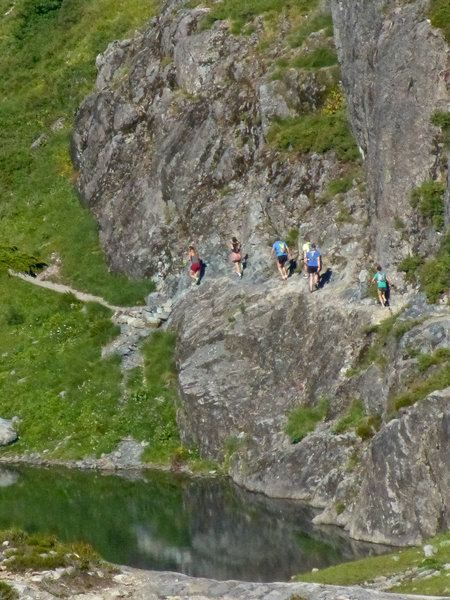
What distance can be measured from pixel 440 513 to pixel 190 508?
14.6 m

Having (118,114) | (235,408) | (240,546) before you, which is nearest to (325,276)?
(235,408)

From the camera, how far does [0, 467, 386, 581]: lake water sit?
43719mm

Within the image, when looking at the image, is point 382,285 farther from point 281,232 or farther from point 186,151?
point 186,151

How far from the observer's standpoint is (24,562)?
3456cm

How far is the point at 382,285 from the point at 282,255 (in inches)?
317

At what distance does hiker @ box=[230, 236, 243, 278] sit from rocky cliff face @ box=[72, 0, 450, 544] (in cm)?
53

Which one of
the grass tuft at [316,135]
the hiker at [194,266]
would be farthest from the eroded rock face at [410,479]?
the grass tuft at [316,135]

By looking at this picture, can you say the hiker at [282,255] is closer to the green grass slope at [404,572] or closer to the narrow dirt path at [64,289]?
the narrow dirt path at [64,289]

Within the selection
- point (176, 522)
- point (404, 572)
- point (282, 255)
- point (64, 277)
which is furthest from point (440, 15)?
point (64, 277)

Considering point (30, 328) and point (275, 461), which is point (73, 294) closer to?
point (30, 328)

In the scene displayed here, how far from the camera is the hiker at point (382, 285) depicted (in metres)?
55.3

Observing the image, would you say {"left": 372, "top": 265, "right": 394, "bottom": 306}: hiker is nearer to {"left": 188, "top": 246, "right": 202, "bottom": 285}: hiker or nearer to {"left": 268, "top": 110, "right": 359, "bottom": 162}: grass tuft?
{"left": 268, "top": 110, "right": 359, "bottom": 162}: grass tuft

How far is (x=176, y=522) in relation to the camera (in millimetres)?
51281

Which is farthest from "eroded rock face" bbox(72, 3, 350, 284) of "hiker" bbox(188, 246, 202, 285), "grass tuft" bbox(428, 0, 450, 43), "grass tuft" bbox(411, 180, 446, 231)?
"grass tuft" bbox(428, 0, 450, 43)
